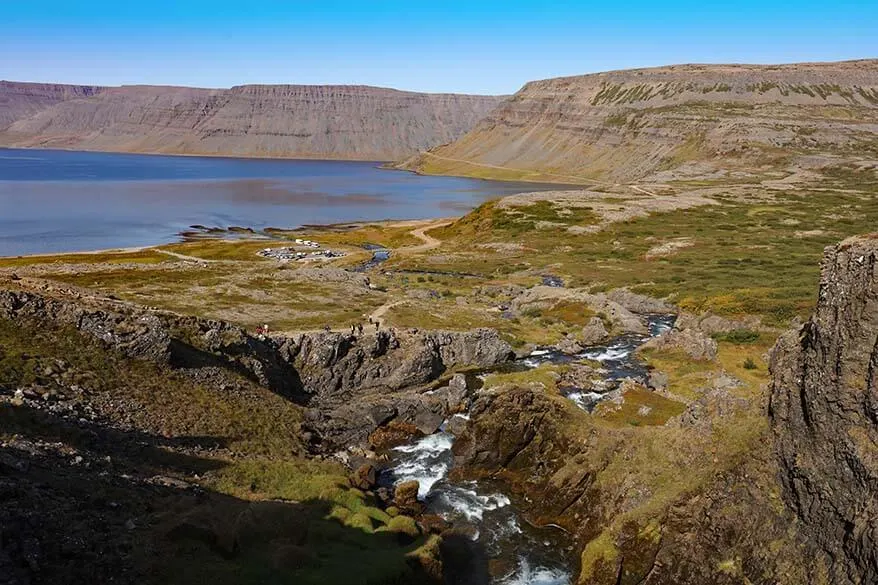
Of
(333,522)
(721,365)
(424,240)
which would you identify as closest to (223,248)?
(424,240)

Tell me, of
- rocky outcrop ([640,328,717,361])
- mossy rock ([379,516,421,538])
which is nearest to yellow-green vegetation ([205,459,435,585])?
mossy rock ([379,516,421,538])

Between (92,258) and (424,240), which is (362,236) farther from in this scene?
(92,258)

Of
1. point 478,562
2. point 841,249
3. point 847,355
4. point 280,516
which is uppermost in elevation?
point 841,249

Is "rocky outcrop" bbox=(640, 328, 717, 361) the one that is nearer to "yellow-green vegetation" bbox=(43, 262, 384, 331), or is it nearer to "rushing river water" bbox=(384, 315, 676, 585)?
"rushing river water" bbox=(384, 315, 676, 585)

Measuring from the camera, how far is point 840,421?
27.0m

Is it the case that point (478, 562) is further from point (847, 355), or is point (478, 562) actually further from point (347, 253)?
point (347, 253)

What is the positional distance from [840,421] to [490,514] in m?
19.0

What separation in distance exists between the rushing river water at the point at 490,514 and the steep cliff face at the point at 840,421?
1174 centimetres

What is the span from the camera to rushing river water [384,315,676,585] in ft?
107

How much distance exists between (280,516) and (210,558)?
17.1ft

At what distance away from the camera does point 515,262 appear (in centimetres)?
13338

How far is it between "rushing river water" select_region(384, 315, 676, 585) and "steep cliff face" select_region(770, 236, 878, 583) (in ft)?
38.5

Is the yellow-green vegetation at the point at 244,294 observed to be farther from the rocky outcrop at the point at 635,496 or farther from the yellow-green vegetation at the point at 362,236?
the yellow-green vegetation at the point at 362,236

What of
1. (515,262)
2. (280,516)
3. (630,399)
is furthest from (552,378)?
(515,262)
